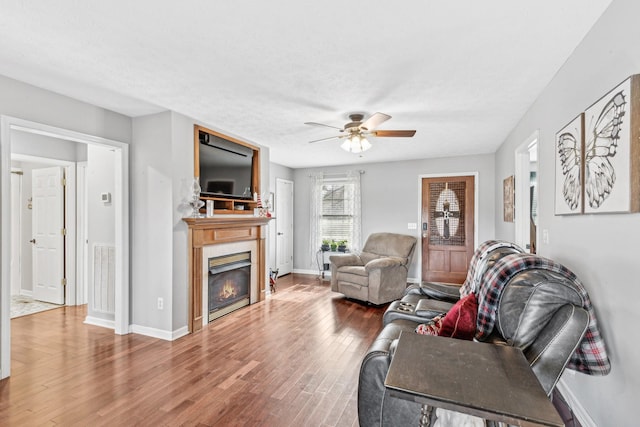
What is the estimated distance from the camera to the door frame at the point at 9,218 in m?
2.42

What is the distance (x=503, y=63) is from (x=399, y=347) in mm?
2096

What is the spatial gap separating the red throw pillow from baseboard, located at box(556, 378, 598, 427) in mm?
880

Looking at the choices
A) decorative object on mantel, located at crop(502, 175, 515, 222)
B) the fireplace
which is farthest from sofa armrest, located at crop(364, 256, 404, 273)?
the fireplace

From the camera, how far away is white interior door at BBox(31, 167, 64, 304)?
14.5 feet

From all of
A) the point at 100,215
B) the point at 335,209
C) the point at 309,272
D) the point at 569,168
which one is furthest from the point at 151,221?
the point at 309,272

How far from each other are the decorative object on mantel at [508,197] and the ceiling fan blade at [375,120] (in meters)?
1.95

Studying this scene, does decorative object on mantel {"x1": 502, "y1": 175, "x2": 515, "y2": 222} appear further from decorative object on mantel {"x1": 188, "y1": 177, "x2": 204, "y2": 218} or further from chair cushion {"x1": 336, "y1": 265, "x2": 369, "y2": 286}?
decorative object on mantel {"x1": 188, "y1": 177, "x2": 204, "y2": 218}

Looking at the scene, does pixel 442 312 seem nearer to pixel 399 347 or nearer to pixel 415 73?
pixel 399 347

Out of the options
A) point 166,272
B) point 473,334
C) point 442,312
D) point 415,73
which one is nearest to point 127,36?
point 415,73

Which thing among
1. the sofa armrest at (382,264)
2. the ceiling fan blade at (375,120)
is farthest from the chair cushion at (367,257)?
the ceiling fan blade at (375,120)

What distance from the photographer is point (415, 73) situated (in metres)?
2.36

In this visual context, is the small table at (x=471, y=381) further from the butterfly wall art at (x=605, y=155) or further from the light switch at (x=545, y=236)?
the light switch at (x=545, y=236)

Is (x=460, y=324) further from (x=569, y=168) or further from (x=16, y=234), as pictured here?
(x=16, y=234)

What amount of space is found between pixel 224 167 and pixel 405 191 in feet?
11.4
